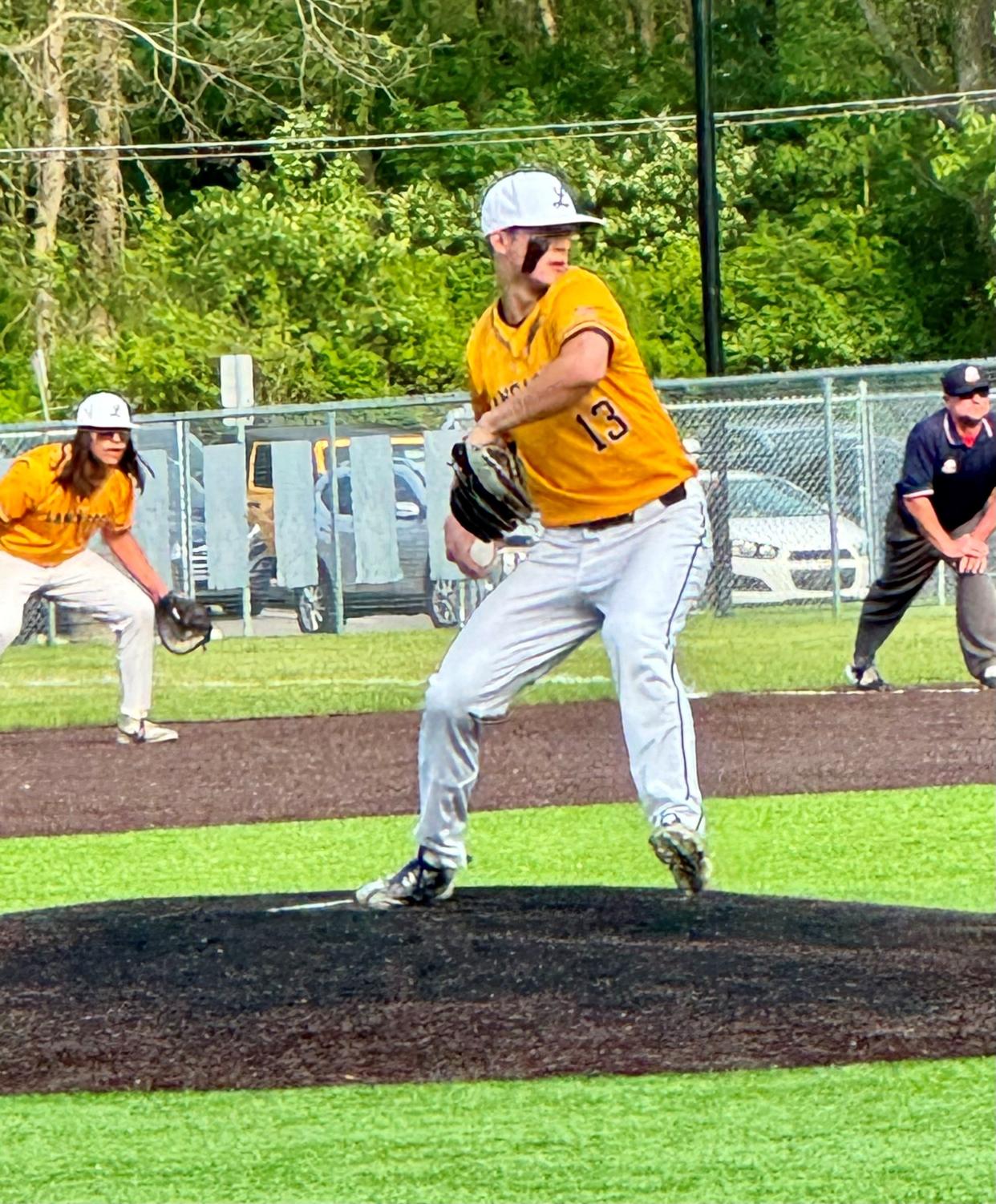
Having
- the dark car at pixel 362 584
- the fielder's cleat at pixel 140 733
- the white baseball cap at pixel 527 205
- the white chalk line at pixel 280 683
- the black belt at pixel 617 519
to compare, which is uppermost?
the white baseball cap at pixel 527 205

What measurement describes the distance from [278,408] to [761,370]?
20747mm

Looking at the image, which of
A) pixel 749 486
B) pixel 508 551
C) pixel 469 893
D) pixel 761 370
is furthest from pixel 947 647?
pixel 761 370

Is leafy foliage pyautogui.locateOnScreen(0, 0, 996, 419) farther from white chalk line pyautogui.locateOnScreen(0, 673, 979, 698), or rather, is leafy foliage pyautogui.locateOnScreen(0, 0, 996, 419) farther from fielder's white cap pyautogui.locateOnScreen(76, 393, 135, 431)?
fielder's white cap pyautogui.locateOnScreen(76, 393, 135, 431)

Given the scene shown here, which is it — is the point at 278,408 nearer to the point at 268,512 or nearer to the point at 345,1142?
the point at 268,512

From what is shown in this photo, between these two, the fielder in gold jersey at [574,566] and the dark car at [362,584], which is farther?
the dark car at [362,584]

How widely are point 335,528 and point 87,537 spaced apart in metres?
4.46

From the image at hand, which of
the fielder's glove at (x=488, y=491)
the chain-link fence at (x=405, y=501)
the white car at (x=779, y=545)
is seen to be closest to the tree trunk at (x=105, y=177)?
the chain-link fence at (x=405, y=501)

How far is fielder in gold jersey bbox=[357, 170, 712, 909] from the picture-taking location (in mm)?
6406

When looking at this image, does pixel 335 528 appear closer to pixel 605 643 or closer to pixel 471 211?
pixel 605 643

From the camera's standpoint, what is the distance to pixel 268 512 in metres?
17.6

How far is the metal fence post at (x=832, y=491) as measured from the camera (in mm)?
16688

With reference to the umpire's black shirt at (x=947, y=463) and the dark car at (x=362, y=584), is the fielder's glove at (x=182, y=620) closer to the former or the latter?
the dark car at (x=362, y=584)

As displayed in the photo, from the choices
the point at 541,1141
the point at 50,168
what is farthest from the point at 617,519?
the point at 50,168

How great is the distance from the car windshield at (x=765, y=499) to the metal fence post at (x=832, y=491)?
0.24 metres
